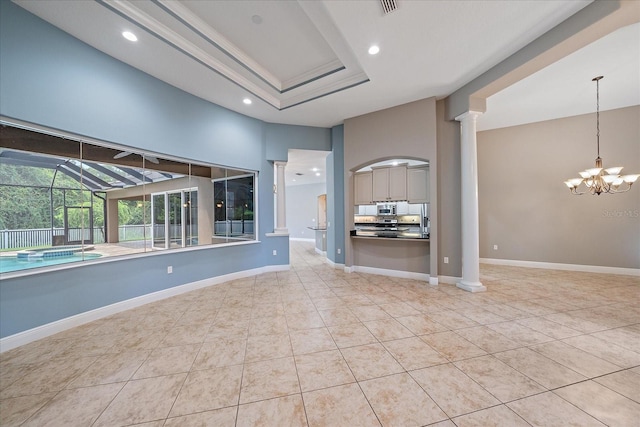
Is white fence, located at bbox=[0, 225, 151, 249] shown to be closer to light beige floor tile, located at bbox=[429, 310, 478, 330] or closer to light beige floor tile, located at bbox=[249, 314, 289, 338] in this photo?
light beige floor tile, located at bbox=[249, 314, 289, 338]

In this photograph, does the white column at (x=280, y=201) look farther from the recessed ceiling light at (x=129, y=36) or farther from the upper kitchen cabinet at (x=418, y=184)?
the recessed ceiling light at (x=129, y=36)

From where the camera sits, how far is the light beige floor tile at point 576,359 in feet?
6.33

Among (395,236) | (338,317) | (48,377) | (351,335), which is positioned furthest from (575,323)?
(48,377)

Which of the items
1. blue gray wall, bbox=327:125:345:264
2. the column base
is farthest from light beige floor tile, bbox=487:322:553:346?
blue gray wall, bbox=327:125:345:264

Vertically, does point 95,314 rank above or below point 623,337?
above

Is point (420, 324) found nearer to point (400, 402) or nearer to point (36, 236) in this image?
point (400, 402)

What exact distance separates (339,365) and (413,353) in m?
0.76

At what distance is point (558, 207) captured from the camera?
549cm

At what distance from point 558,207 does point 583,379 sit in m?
5.42

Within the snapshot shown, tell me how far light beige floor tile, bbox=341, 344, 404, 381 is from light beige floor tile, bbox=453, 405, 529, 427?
1.81ft

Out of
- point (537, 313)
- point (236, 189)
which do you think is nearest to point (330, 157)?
point (236, 189)

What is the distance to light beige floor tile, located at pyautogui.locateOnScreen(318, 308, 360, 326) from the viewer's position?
9.37ft

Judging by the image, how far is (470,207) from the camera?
3.96 metres

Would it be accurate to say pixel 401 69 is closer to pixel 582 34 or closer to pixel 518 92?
pixel 582 34
